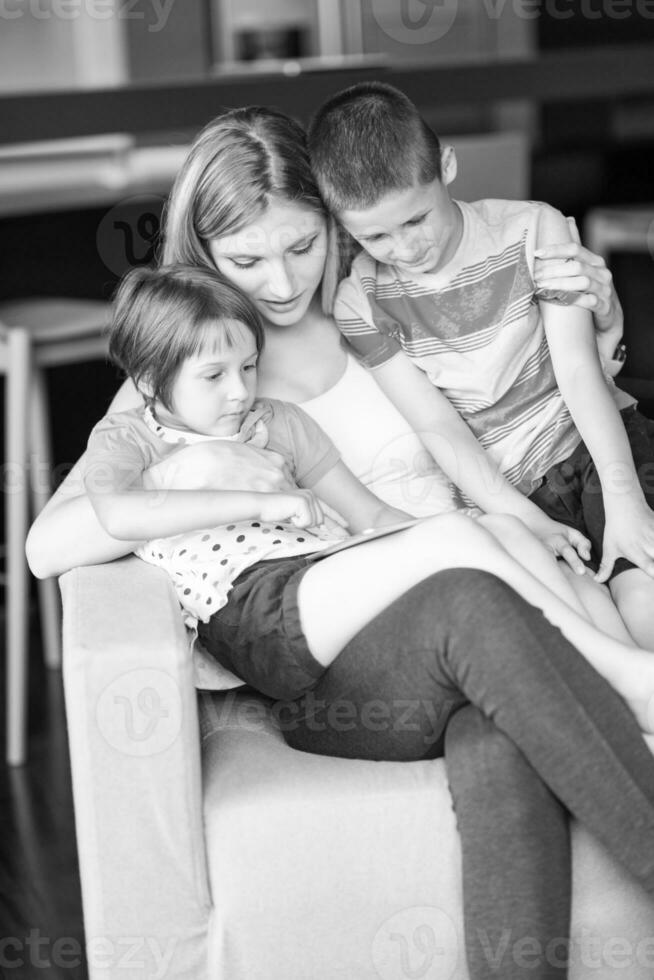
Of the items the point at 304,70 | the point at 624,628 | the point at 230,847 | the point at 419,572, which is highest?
the point at 304,70

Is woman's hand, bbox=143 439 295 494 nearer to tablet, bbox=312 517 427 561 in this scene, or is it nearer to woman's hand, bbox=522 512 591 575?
tablet, bbox=312 517 427 561

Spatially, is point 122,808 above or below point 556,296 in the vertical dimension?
below

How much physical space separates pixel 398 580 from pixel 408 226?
1.63 feet

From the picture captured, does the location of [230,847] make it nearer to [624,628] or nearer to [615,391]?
[624,628]

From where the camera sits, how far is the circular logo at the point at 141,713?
1249mm

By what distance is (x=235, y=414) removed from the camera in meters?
1.54

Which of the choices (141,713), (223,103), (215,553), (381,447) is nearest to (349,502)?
(381,447)

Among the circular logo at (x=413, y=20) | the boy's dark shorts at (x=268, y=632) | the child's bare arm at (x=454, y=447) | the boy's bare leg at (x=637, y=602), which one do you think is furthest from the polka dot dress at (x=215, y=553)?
the circular logo at (x=413, y=20)

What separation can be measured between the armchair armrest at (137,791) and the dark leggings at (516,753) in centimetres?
22

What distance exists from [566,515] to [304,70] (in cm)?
153

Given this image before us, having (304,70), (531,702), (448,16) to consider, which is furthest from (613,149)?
(531,702)

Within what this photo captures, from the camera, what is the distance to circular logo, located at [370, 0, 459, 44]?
5.39m

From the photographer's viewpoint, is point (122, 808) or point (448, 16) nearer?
point (122, 808)

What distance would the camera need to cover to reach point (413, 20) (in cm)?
579
